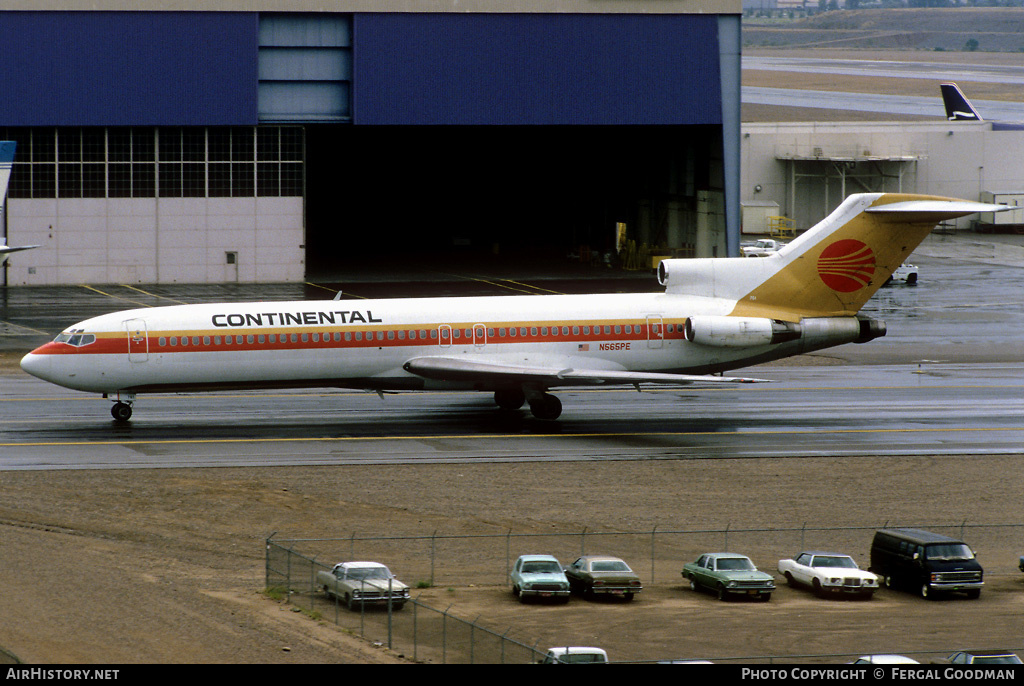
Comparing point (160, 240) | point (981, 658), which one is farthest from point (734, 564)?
point (160, 240)

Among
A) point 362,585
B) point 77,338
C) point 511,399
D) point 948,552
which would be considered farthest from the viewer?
point 511,399

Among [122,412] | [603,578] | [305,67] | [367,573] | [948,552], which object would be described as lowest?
[603,578]

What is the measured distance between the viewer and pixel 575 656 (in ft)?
64.4

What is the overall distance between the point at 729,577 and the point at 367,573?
23.3 feet

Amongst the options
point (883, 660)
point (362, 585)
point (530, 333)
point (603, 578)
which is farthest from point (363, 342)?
point (883, 660)

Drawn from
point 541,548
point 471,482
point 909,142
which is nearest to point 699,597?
point 541,548

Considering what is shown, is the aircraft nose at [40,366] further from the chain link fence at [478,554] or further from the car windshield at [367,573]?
the car windshield at [367,573]

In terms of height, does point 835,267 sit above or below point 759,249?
below

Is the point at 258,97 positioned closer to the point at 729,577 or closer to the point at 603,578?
the point at 603,578

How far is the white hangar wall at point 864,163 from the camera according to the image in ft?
332

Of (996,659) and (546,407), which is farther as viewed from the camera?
(546,407)

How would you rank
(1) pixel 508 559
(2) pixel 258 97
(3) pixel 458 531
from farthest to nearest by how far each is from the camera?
(2) pixel 258 97, (3) pixel 458 531, (1) pixel 508 559
